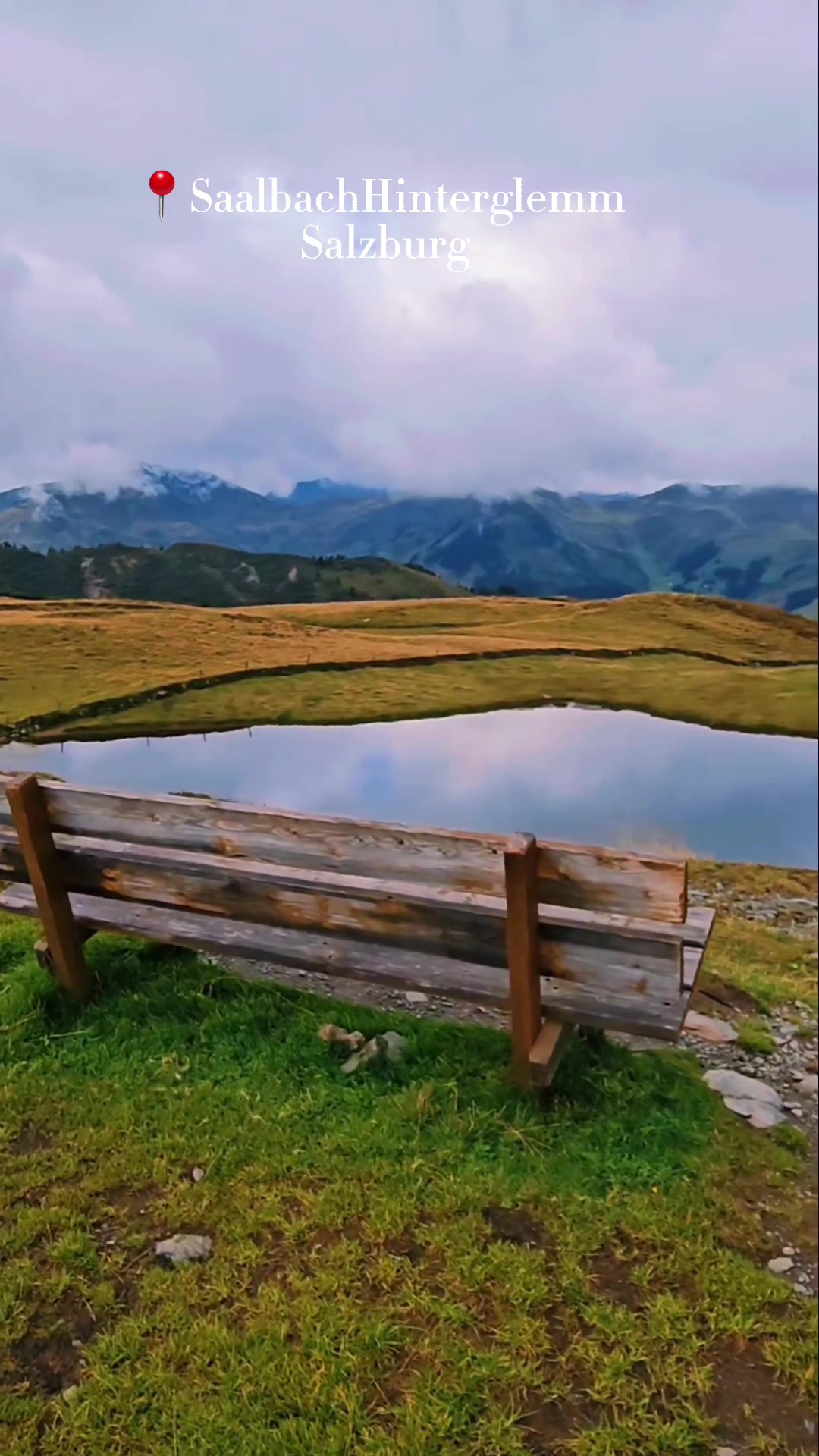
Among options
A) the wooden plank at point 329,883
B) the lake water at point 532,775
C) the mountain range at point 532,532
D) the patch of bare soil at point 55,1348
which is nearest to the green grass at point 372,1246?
the patch of bare soil at point 55,1348

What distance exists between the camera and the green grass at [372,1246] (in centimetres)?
256

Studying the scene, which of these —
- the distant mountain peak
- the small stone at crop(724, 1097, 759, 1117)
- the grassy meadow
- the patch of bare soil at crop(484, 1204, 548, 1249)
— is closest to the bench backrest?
the grassy meadow

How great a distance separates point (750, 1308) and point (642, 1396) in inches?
23.1

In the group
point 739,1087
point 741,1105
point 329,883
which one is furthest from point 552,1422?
point 739,1087

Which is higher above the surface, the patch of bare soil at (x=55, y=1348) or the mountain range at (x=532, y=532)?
the mountain range at (x=532, y=532)

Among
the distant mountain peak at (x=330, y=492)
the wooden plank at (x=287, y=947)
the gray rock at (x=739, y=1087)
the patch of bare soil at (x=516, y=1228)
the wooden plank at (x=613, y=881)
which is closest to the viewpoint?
the patch of bare soil at (x=516, y=1228)

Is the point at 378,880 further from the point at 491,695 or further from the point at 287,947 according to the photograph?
the point at 491,695

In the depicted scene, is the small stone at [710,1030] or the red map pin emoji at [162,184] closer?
the red map pin emoji at [162,184]

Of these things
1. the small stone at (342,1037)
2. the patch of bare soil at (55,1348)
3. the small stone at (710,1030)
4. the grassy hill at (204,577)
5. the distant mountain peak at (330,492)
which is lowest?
the small stone at (710,1030)

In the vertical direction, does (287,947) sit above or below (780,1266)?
above

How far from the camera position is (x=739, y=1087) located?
174 inches

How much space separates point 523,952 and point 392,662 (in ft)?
6.57

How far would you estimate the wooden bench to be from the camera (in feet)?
11.3

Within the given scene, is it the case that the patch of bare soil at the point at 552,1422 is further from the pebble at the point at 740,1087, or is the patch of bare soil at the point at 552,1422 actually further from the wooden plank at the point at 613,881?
the pebble at the point at 740,1087
